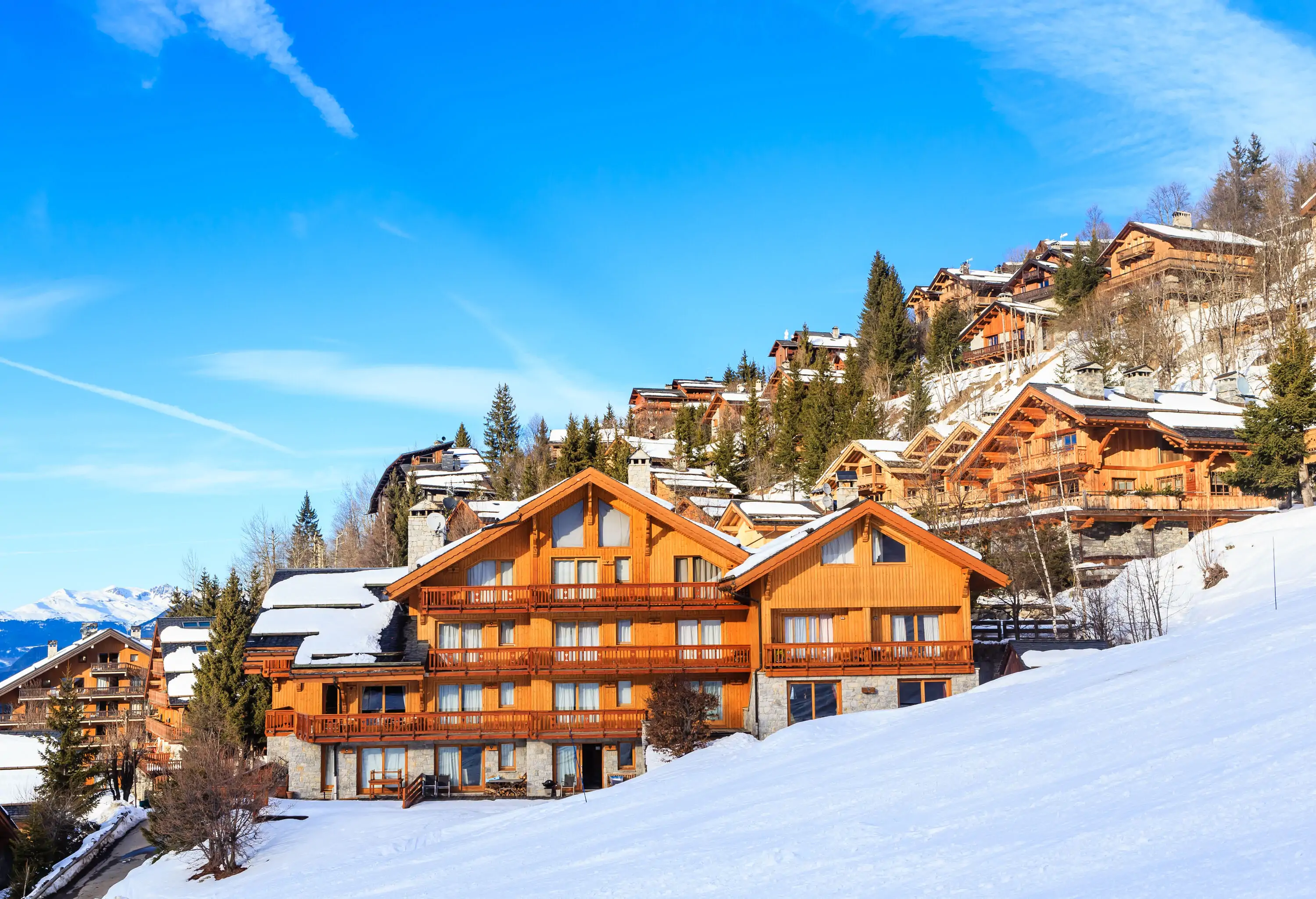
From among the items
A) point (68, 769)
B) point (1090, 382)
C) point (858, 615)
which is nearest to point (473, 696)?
point (858, 615)

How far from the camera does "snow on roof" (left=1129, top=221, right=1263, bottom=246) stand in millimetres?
82750

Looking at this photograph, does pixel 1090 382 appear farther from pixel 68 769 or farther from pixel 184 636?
pixel 68 769

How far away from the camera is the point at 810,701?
119ft

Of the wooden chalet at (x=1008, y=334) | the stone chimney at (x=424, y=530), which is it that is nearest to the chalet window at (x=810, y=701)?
the stone chimney at (x=424, y=530)

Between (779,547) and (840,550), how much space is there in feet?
6.80

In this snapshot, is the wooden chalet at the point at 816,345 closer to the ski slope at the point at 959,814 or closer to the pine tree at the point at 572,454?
the pine tree at the point at 572,454

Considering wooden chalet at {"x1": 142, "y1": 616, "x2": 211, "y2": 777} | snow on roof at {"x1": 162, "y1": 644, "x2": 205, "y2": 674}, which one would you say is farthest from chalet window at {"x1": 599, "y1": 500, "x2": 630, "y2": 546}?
snow on roof at {"x1": 162, "y1": 644, "x2": 205, "y2": 674}

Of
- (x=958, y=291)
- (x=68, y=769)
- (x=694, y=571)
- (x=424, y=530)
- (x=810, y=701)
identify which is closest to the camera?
(x=810, y=701)

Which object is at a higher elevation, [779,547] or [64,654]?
[779,547]

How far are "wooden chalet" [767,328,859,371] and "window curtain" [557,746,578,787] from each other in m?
73.5

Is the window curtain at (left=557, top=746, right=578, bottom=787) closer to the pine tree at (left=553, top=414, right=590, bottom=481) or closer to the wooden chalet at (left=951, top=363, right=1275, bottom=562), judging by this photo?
the wooden chalet at (left=951, top=363, right=1275, bottom=562)

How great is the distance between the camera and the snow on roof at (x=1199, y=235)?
82.8 meters

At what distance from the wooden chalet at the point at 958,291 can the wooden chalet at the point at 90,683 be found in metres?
71.6

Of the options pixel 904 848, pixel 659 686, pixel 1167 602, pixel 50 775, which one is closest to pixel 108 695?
pixel 50 775
